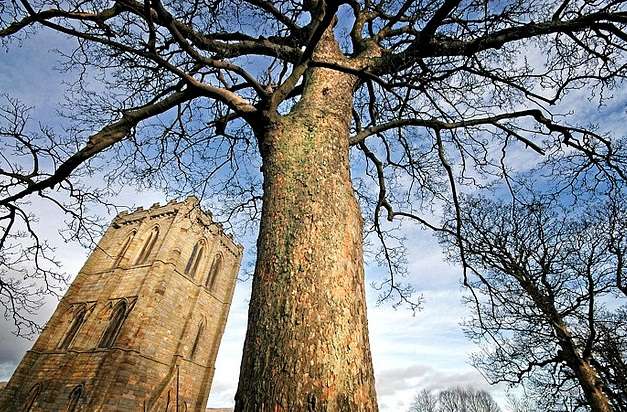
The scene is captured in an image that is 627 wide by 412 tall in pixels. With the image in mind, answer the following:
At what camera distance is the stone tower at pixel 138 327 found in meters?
16.6

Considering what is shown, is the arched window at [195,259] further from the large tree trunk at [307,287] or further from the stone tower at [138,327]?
the large tree trunk at [307,287]

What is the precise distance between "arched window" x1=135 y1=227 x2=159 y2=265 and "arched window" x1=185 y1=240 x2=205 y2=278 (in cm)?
263

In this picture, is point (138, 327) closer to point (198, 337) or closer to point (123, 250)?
point (198, 337)

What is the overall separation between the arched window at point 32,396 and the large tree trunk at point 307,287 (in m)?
22.4

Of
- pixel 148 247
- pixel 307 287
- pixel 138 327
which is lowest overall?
pixel 307 287

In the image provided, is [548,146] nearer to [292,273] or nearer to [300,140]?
[300,140]

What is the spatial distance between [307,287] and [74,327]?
24.4 meters

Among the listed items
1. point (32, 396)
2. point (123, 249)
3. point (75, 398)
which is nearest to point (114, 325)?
point (75, 398)

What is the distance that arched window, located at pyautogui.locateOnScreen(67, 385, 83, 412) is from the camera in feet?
51.4

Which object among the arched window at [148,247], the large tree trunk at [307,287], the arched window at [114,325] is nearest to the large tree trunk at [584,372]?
the large tree trunk at [307,287]

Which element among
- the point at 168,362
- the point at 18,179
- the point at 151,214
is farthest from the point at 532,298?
the point at 151,214

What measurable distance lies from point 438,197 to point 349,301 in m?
4.13

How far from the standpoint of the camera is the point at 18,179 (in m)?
3.32

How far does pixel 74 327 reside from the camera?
20141mm
